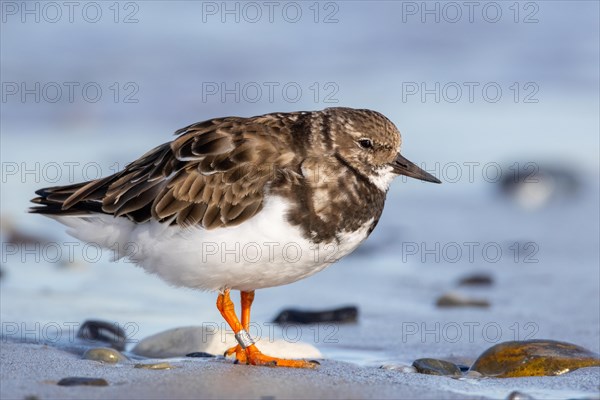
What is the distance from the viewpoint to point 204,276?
441cm

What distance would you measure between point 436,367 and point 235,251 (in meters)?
1.00

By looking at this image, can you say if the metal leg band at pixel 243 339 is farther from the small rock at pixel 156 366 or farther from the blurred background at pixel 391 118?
the blurred background at pixel 391 118

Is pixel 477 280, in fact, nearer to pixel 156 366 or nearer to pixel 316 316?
pixel 316 316

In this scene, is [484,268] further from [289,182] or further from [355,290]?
[289,182]

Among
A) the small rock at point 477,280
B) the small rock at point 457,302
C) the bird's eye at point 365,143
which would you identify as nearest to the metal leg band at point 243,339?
the bird's eye at point 365,143

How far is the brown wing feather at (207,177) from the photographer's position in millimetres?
4340

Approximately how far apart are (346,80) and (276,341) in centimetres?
638

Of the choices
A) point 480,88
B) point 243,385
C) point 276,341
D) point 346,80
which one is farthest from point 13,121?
point 243,385

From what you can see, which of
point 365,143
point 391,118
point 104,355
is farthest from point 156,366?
point 391,118

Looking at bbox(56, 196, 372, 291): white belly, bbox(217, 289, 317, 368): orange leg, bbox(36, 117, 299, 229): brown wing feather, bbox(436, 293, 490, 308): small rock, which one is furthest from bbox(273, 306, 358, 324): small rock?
bbox(36, 117, 299, 229): brown wing feather

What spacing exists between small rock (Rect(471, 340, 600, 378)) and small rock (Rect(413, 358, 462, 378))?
0.13 m

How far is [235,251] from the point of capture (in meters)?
4.25

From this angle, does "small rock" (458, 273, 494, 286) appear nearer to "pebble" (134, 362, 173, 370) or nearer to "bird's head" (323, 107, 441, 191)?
"bird's head" (323, 107, 441, 191)

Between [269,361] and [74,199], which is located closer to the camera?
[269,361]
